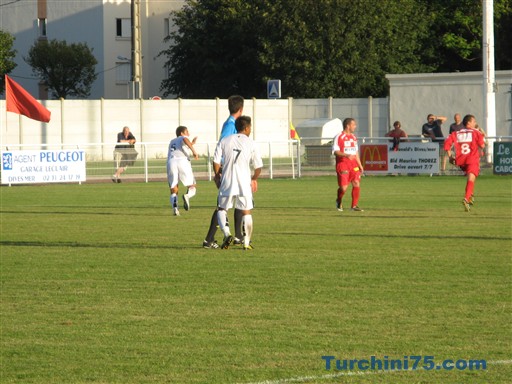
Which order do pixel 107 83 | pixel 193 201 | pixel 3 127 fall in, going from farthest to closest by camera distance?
pixel 107 83, pixel 3 127, pixel 193 201

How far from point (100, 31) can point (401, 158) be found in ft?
145

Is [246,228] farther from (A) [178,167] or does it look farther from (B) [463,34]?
(B) [463,34]

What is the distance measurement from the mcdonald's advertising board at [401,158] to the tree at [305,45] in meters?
26.5

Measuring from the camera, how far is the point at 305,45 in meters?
62.6

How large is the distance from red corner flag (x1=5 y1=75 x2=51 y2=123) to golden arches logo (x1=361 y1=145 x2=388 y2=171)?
9803 mm

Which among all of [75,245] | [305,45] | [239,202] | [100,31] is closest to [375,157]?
[75,245]

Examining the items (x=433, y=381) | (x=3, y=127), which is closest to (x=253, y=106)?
(x=3, y=127)

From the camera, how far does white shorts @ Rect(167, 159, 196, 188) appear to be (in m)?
22.5

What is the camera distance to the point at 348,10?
207 ft

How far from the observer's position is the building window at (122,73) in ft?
257

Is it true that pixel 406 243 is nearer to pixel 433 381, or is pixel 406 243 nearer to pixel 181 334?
Result: pixel 181 334

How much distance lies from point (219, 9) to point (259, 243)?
5255cm

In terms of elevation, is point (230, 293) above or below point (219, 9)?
below

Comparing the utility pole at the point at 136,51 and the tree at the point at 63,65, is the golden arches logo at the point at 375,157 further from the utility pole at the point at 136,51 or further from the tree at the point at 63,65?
the tree at the point at 63,65
